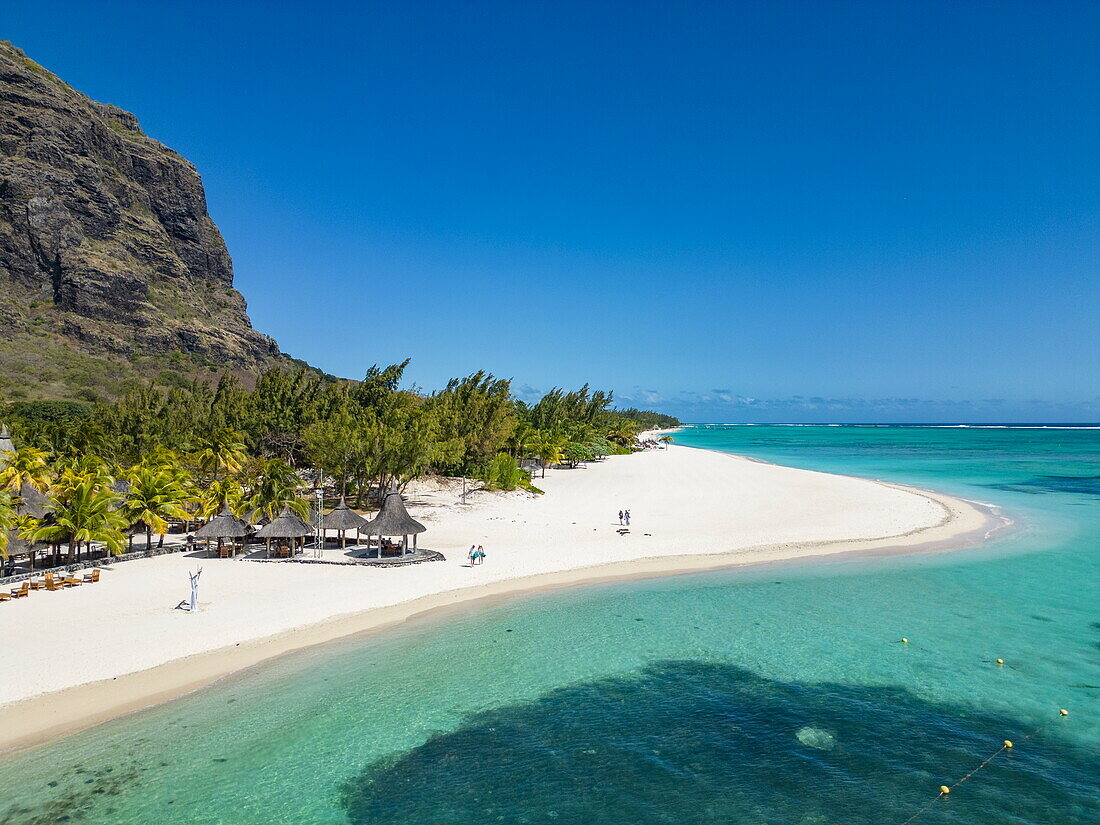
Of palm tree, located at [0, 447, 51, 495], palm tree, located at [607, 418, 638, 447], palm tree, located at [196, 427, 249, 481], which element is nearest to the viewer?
palm tree, located at [0, 447, 51, 495]

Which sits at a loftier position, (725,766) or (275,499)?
(275,499)

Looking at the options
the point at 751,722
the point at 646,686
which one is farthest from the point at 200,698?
the point at 751,722

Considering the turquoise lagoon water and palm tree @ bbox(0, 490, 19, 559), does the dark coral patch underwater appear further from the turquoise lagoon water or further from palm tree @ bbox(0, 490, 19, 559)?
palm tree @ bbox(0, 490, 19, 559)

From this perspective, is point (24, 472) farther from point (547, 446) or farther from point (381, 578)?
point (547, 446)

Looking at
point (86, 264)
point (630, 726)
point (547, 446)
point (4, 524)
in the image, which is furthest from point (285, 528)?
point (86, 264)

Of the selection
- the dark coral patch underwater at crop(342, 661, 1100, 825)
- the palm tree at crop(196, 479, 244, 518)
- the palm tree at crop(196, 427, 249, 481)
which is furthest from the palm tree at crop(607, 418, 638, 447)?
the dark coral patch underwater at crop(342, 661, 1100, 825)

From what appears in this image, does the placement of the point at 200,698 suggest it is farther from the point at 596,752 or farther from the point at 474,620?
the point at 596,752
